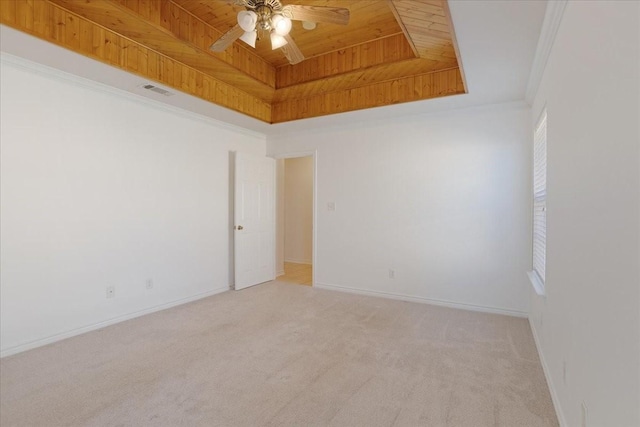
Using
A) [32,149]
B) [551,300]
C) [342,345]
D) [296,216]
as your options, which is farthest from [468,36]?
[296,216]

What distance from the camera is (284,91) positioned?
4.33m

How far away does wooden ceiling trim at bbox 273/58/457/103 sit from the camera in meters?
3.50

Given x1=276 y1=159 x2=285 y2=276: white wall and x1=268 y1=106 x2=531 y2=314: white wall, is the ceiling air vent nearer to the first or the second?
x1=268 y1=106 x2=531 y2=314: white wall

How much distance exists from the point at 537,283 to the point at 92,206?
170 inches

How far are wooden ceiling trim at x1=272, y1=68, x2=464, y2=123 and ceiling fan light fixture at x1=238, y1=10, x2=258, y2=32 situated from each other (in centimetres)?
209

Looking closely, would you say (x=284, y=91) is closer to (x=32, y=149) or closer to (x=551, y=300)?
(x=32, y=149)

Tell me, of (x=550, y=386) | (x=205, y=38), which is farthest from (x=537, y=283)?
→ (x=205, y=38)

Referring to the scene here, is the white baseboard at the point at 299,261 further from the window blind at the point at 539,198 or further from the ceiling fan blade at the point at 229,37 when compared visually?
the ceiling fan blade at the point at 229,37

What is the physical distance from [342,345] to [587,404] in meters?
1.82

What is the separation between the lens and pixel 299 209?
24.2ft

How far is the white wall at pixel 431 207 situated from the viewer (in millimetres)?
3771

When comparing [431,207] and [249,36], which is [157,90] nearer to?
[249,36]

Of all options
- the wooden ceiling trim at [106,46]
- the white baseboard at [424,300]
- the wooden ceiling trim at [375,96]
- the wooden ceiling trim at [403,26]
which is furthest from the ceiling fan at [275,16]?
the white baseboard at [424,300]

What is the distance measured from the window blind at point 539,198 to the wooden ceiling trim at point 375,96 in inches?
37.3
